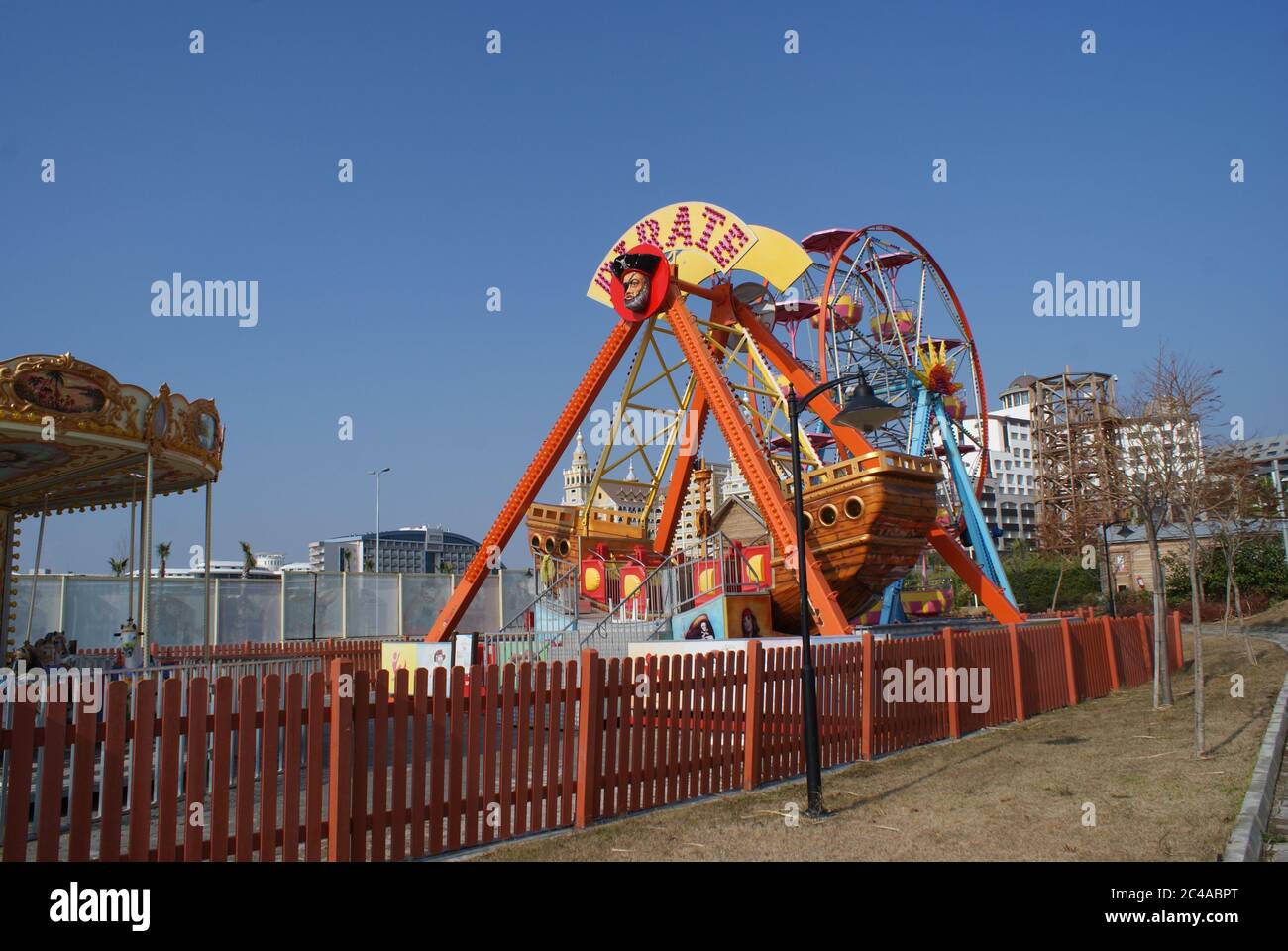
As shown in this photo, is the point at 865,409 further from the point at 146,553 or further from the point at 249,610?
the point at 249,610

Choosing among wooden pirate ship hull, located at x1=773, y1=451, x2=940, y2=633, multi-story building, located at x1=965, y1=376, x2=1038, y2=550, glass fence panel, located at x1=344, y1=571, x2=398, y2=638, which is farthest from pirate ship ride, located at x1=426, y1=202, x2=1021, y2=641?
multi-story building, located at x1=965, y1=376, x2=1038, y2=550

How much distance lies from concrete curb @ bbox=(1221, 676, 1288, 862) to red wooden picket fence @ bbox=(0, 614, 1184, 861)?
361 centimetres

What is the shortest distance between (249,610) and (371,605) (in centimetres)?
407

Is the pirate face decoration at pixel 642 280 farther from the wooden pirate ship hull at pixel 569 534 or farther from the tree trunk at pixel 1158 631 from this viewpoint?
the tree trunk at pixel 1158 631

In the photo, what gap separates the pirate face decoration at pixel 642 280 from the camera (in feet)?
63.3

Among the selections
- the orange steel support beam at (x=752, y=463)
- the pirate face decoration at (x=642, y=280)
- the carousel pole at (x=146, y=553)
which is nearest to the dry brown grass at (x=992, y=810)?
the orange steel support beam at (x=752, y=463)

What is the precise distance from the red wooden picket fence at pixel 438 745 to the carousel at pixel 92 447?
4.32 metres

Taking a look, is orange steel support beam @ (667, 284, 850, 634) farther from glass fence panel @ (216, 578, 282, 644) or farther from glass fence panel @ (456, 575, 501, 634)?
glass fence panel @ (456, 575, 501, 634)

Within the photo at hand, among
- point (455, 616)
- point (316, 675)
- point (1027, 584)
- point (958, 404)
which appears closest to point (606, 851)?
point (316, 675)

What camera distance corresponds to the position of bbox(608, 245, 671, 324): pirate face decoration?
759 inches

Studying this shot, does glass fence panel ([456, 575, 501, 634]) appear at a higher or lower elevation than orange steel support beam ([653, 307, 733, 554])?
lower

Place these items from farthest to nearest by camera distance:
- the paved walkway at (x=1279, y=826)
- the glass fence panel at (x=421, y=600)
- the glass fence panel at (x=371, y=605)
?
the glass fence panel at (x=421, y=600)
the glass fence panel at (x=371, y=605)
the paved walkway at (x=1279, y=826)
